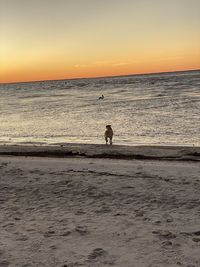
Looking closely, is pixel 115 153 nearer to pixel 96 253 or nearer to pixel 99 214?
pixel 99 214

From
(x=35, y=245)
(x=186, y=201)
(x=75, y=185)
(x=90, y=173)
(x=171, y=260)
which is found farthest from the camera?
(x=90, y=173)

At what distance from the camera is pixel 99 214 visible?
7.73m

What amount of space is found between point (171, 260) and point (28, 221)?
10.3ft

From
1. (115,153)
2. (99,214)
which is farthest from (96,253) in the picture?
(115,153)

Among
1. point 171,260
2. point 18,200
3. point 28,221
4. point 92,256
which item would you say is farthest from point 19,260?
point 18,200

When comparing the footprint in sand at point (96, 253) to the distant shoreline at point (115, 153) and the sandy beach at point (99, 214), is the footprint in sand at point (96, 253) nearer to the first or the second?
the sandy beach at point (99, 214)

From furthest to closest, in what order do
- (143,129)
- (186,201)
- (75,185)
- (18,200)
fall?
(143,129)
(75,185)
(18,200)
(186,201)

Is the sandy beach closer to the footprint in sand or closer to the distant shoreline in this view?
the footprint in sand

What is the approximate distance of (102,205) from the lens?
8.23m

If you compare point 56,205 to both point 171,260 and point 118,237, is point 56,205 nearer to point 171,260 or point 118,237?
point 118,237

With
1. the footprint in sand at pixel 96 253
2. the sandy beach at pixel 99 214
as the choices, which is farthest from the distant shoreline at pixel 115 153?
the footprint in sand at pixel 96 253

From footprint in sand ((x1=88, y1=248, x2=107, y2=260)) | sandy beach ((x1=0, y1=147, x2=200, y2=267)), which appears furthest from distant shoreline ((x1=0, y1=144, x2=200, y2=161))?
footprint in sand ((x1=88, y1=248, x2=107, y2=260))

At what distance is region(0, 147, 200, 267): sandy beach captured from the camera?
6.00 m

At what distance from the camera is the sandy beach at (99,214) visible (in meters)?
6.00
